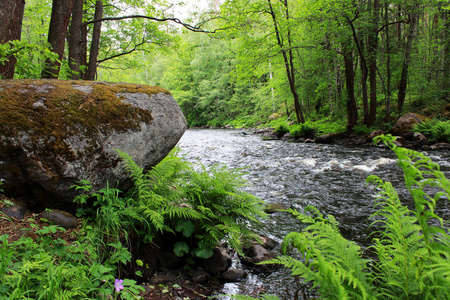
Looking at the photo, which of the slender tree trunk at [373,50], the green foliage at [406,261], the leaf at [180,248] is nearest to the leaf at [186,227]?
the leaf at [180,248]

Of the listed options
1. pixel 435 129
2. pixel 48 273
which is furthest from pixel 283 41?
pixel 48 273

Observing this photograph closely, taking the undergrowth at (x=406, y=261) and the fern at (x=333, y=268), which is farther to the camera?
the fern at (x=333, y=268)

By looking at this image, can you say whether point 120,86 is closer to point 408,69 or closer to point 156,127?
point 156,127

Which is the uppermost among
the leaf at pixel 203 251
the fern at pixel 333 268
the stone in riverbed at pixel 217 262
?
the fern at pixel 333 268

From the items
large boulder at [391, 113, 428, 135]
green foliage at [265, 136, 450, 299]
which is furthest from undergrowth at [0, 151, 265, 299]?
large boulder at [391, 113, 428, 135]

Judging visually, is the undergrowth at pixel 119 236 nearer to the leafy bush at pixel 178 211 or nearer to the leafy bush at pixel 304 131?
the leafy bush at pixel 178 211

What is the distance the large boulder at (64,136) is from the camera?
2561 millimetres

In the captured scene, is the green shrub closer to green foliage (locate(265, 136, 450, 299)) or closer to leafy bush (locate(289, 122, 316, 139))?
leafy bush (locate(289, 122, 316, 139))

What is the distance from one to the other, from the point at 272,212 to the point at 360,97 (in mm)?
14585

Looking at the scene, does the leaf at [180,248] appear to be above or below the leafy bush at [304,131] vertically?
below

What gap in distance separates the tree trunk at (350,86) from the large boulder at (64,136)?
12373mm

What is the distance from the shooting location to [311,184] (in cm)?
634

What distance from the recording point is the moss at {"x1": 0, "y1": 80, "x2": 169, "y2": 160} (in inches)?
103

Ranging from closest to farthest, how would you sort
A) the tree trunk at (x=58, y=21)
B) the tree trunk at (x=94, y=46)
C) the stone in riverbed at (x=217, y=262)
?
1. the stone in riverbed at (x=217, y=262)
2. the tree trunk at (x=58, y=21)
3. the tree trunk at (x=94, y=46)
